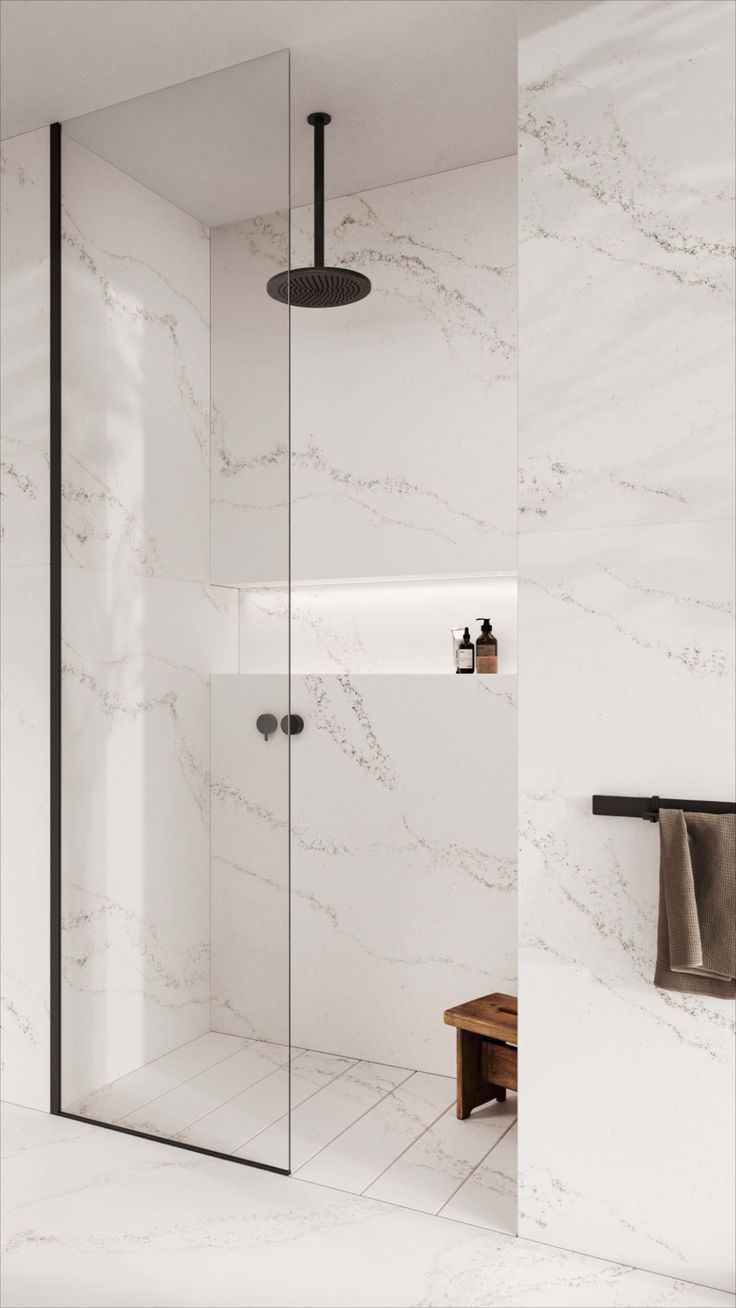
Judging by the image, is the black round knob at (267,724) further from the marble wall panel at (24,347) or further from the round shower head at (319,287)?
the round shower head at (319,287)

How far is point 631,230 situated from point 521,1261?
76.4 inches

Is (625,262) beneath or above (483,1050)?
above

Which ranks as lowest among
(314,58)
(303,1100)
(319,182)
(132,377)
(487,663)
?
(303,1100)

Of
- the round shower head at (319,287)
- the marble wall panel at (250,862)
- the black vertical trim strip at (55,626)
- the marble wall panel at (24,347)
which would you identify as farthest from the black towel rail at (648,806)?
Result: the marble wall panel at (24,347)

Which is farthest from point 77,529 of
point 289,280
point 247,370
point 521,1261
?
point 521,1261

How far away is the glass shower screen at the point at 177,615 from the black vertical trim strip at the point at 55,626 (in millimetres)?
19

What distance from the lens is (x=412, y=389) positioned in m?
2.75

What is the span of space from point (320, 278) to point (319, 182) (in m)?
0.27

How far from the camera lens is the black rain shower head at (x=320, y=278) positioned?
2273 millimetres

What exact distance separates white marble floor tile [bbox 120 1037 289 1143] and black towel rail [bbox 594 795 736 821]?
887 millimetres

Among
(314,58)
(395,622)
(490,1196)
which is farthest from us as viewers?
(395,622)

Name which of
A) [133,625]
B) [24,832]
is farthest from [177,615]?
[24,832]

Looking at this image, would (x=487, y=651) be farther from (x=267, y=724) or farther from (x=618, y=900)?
(x=618, y=900)

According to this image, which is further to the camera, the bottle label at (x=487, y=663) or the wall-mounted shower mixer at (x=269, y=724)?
the bottle label at (x=487, y=663)
